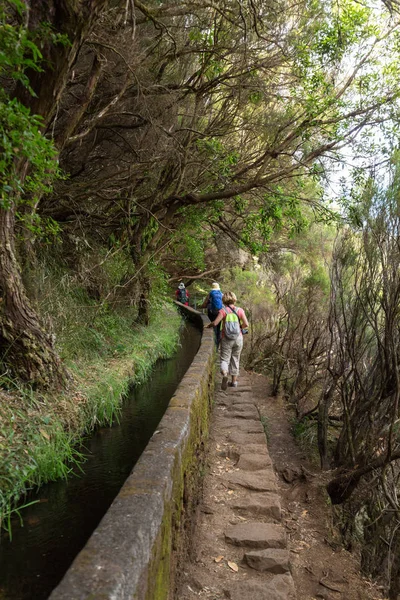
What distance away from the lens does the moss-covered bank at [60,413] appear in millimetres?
4090

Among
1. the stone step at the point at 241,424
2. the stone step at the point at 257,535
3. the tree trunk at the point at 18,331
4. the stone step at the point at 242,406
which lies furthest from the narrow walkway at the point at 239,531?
the tree trunk at the point at 18,331

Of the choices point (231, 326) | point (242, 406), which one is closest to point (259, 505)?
point (242, 406)

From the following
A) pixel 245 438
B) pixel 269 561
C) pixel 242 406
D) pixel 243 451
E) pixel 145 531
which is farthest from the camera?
pixel 242 406

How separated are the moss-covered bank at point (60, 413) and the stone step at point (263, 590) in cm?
204

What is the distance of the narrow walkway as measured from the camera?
299 centimetres

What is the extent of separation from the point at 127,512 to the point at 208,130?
870 centimetres

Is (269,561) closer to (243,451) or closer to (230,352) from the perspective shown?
(243,451)

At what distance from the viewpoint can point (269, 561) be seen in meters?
3.22

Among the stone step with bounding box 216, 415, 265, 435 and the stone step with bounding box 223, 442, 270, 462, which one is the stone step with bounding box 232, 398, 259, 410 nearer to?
the stone step with bounding box 216, 415, 265, 435

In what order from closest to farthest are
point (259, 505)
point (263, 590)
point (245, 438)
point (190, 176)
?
point (263, 590) → point (259, 505) → point (245, 438) → point (190, 176)

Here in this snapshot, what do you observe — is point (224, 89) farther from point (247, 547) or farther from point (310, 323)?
point (247, 547)

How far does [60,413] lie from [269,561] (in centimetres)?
304

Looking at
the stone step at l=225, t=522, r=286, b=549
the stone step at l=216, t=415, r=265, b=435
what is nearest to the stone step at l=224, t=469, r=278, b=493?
the stone step at l=225, t=522, r=286, b=549

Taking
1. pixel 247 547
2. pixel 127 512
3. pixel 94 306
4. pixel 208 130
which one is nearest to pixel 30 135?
pixel 127 512
